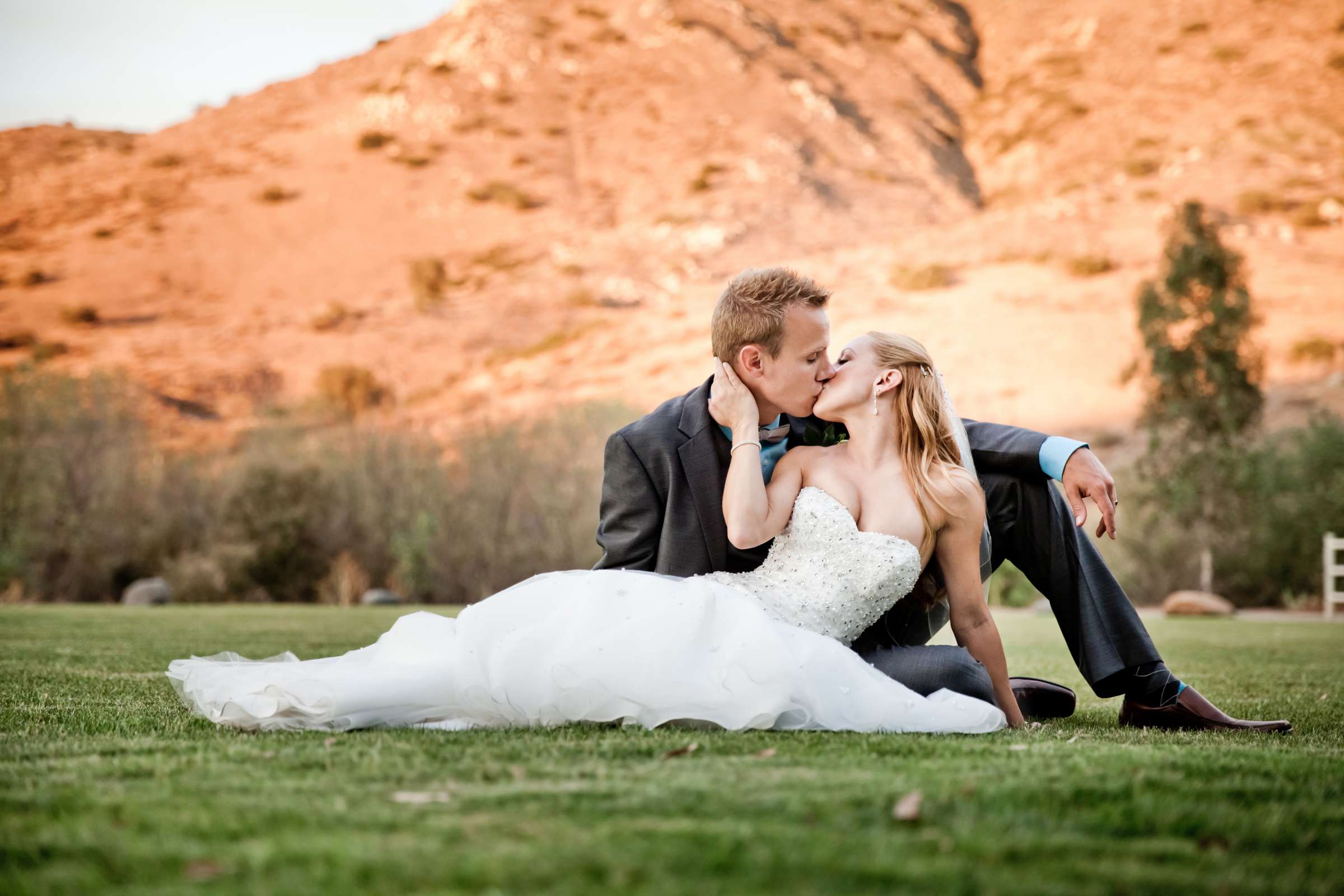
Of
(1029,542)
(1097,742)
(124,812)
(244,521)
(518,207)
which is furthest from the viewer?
(518,207)

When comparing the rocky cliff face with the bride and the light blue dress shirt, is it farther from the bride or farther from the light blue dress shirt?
the bride

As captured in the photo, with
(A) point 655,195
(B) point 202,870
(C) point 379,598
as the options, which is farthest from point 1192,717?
(A) point 655,195

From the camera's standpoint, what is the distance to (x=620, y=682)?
11.2 ft

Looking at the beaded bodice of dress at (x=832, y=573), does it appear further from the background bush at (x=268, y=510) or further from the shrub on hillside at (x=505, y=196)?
the shrub on hillside at (x=505, y=196)

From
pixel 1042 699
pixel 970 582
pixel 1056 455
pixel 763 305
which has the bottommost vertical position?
pixel 1042 699

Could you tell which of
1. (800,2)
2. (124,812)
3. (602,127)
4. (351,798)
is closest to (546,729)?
(351,798)

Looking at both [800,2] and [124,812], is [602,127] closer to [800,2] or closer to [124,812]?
[800,2]

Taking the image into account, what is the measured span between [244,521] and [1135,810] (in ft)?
57.1

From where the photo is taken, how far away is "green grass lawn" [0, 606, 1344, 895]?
1.78 metres

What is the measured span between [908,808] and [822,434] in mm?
2453

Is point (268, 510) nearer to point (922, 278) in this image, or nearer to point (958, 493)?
point (958, 493)

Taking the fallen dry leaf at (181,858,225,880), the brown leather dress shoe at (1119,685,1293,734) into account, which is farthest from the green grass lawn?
the brown leather dress shoe at (1119,685,1293,734)

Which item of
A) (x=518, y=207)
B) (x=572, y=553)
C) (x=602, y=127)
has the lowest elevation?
(x=572, y=553)

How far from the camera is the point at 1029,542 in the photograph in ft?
13.7
